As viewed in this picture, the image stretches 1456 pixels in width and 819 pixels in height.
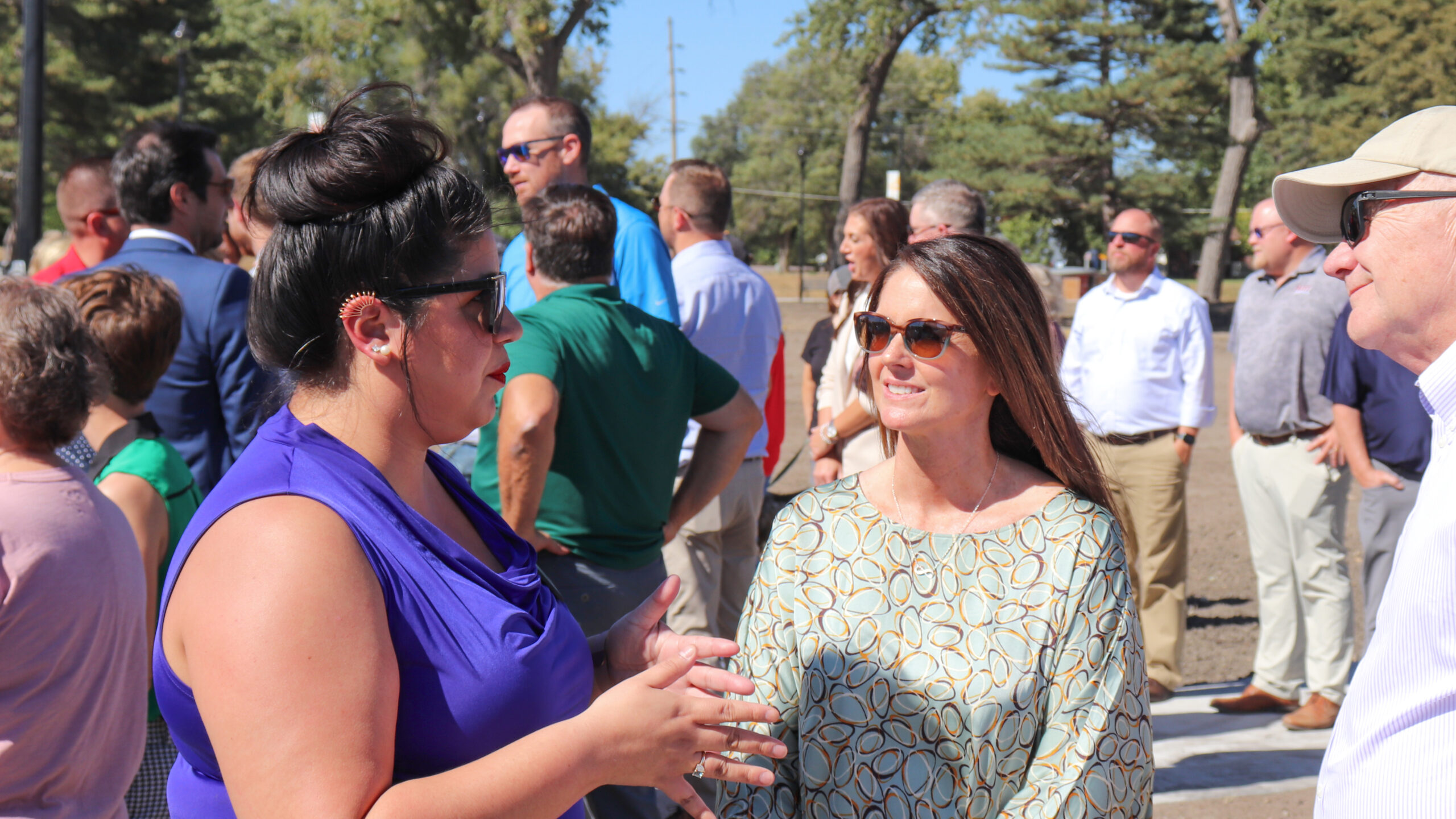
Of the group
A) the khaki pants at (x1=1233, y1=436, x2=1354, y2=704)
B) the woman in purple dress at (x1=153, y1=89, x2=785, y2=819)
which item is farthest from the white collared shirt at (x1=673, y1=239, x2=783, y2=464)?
the woman in purple dress at (x1=153, y1=89, x2=785, y2=819)

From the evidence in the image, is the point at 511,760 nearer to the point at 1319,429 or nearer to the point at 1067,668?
the point at 1067,668

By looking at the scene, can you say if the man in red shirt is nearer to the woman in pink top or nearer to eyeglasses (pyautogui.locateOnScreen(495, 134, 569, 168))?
eyeglasses (pyautogui.locateOnScreen(495, 134, 569, 168))

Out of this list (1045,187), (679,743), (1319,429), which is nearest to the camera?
(679,743)

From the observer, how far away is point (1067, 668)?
7.04ft

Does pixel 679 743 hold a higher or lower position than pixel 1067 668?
higher

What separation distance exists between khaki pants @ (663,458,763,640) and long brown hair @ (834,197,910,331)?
94cm

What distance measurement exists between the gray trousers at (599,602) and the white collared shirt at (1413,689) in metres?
2.25

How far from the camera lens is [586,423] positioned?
3473mm

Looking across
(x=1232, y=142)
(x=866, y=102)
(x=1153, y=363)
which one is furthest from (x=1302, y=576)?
(x=1232, y=142)

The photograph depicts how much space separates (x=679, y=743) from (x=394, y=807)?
0.37 metres

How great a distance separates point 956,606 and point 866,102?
91.6ft

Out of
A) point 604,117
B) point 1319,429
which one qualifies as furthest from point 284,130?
point 604,117

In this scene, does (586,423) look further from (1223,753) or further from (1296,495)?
(1296,495)

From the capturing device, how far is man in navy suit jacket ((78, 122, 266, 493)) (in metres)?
3.60
